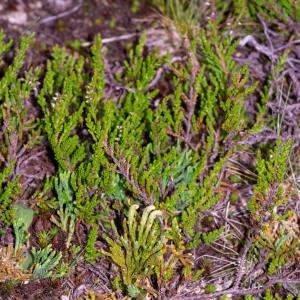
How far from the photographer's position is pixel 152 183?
105 inches

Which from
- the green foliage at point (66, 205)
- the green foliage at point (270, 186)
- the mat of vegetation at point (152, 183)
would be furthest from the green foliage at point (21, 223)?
the green foliage at point (270, 186)

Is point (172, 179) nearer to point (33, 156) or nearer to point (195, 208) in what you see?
point (195, 208)

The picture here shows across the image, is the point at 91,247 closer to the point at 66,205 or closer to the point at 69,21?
the point at 66,205

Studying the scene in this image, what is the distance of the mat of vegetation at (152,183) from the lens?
8.28ft

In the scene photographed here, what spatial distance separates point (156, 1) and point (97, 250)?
190 centimetres

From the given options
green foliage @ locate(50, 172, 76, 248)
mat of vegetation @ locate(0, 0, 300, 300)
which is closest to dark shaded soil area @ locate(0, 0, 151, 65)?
mat of vegetation @ locate(0, 0, 300, 300)

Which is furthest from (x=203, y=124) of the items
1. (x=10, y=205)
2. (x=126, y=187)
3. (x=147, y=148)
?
(x=10, y=205)

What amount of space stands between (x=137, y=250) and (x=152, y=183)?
1.16ft

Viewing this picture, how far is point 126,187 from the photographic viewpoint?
2.71 metres

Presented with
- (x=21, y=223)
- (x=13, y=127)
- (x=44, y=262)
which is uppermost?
(x=13, y=127)

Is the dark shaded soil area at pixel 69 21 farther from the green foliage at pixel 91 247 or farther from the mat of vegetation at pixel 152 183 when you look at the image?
the green foliage at pixel 91 247

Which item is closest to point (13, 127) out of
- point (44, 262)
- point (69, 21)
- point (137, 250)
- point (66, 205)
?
point (66, 205)

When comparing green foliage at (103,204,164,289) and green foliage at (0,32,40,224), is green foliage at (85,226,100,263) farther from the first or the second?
green foliage at (0,32,40,224)

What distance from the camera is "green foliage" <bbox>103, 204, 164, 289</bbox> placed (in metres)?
2.43
